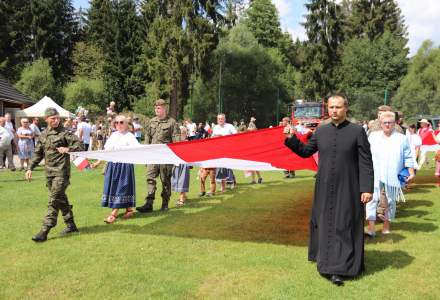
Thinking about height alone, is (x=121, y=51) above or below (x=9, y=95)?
above

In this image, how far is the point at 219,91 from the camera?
46.3 metres

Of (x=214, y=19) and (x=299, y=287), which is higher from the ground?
(x=214, y=19)

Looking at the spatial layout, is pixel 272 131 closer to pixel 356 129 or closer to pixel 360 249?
pixel 356 129

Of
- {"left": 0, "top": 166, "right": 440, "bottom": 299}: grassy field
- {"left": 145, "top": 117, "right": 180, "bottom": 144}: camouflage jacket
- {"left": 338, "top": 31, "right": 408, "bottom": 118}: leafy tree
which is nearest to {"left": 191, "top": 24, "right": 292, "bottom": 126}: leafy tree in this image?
{"left": 338, "top": 31, "right": 408, "bottom": 118}: leafy tree

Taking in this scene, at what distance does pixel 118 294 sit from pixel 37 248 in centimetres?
217

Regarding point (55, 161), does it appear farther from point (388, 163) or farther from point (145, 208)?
point (388, 163)

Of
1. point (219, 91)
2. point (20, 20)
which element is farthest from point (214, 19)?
point (20, 20)

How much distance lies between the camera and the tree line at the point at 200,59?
39812 mm

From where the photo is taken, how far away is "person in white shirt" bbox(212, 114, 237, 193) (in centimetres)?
1078

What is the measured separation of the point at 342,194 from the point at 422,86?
49.2 m

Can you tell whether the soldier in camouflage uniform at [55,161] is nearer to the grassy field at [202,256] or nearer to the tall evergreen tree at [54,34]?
the grassy field at [202,256]

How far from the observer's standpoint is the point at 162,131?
333 inches

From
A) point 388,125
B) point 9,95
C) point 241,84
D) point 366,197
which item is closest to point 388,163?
point 388,125

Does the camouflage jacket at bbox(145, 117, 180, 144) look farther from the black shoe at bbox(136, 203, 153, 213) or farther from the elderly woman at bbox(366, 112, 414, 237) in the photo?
the elderly woman at bbox(366, 112, 414, 237)
